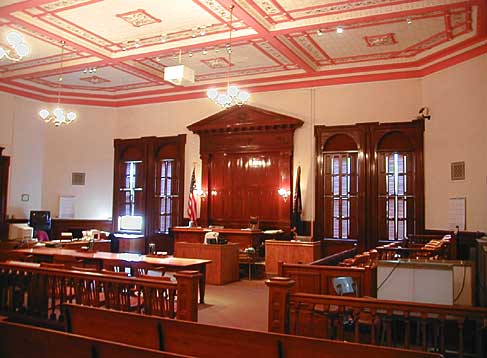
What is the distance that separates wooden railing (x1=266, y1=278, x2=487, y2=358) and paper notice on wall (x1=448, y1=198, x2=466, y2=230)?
5.14 metres

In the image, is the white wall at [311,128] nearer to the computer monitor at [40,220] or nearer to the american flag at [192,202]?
the american flag at [192,202]

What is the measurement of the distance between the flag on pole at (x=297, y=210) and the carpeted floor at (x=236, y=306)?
2478 millimetres

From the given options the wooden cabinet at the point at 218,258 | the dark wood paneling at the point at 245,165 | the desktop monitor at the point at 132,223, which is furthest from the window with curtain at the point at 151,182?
the wooden cabinet at the point at 218,258

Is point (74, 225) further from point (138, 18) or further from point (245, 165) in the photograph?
point (138, 18)

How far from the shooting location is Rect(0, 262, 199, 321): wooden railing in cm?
445

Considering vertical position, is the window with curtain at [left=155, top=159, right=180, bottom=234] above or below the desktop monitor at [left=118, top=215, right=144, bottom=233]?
above

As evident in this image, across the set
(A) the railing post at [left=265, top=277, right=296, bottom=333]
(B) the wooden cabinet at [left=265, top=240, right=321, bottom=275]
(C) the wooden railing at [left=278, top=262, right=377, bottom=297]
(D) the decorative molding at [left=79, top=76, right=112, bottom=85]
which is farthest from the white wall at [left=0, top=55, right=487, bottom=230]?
(A) the railing post at [left=265, top=277, right=296, bottom=333]

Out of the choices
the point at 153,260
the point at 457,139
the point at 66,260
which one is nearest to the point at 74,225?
the point at 66,260

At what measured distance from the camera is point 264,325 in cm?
606

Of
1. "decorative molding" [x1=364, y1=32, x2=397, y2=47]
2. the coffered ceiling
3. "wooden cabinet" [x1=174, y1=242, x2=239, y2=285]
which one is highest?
"decorative molding" [x1=364, y1=32, x2=397, y2=47]

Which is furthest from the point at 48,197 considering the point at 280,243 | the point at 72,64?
the point at 280,243

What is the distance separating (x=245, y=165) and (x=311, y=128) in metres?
2.06

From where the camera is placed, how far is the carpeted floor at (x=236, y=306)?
6.25 metres

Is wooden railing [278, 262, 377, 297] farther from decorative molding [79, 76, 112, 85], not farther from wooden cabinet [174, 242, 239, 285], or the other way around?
decorative molding [79, 76, 112, 85]
